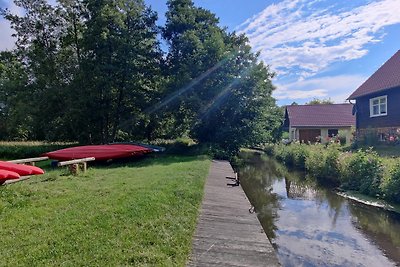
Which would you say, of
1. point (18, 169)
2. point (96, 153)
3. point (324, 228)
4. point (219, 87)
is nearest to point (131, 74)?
point (219, 87)

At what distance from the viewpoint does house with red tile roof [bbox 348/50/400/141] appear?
15752 mm

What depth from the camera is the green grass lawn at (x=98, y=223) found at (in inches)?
117

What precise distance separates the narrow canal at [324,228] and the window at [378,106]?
357 inches

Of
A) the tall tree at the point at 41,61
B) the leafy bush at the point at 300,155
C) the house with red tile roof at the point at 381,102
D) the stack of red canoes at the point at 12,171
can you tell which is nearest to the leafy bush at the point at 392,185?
the leafy bush at the point at 300,155

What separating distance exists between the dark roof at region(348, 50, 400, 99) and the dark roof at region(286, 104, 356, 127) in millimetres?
9179

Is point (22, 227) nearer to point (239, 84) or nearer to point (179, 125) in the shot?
point (239, 84)

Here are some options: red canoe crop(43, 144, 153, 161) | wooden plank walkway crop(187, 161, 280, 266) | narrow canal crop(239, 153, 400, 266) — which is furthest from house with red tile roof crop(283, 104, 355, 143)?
wooden plank walkway crop(187, 161, 280, 266)

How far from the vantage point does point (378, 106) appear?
17.3m

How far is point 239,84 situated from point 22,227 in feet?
41.9

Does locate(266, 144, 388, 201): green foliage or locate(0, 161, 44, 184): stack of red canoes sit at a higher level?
locate(0, 161, 44, 184): stack of red canoes

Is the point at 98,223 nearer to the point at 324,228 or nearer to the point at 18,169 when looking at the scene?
the point at 18,169

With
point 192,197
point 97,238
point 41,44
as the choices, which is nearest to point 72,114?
point 41,44

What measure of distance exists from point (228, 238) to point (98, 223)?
5.65ft

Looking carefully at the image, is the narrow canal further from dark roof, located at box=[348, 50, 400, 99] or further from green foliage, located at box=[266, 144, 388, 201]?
→ dark roof, located at box=[348, 50, 400, 99]
